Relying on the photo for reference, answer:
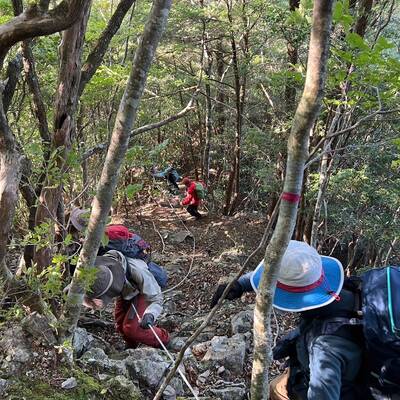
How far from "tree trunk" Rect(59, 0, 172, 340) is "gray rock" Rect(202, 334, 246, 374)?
1.72 meters

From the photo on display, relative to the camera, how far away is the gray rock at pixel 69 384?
9.59ft

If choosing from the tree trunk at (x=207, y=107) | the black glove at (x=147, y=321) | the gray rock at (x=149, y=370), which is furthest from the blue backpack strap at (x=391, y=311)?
the tree trunk at (x=207, y=107)

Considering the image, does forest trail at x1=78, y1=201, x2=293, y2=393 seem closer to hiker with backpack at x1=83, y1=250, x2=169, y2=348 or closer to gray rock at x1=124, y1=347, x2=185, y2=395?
hiker with backpack at x1=83, y1=250, x2=169, y2=348

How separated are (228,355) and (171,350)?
86 cm

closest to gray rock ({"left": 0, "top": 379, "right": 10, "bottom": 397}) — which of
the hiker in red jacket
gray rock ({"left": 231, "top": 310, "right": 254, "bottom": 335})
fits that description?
gray rock ({"left": 231, "top": 310, "right": 254, "bottom": 335})

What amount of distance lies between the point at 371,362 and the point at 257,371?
1.89 ft

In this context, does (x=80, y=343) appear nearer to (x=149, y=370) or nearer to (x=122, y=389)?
(x=149, y=370)

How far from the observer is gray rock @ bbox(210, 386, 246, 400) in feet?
12.4

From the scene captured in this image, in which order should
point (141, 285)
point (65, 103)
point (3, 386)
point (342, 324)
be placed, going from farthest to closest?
1. point (141, 285)
2. point (65, 103)
3. point (3, 386)
4. point (342, 324)

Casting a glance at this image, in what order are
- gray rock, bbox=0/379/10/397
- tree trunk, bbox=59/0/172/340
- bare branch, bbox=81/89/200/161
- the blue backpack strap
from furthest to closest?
1. bare branch, bbox=81/89/200/161
2. gray rock, bbox=0/379/10/397
3. tree trunk, bbox=59/0/172/340
4. the blue backpack strap

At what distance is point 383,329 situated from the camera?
2.05m

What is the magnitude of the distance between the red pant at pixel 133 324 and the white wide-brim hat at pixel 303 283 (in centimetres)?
261

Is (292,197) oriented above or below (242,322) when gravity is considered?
above

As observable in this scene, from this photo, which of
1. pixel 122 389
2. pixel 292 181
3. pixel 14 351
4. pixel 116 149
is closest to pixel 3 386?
pixel 14 351
